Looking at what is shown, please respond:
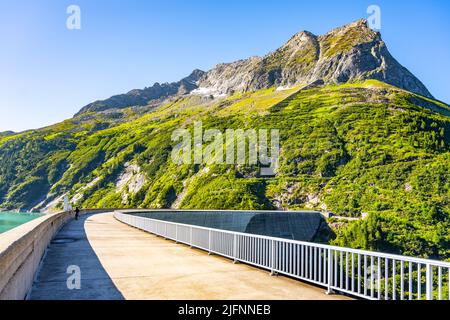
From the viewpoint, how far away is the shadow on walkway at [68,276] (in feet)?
27.5

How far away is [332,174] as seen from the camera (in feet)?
322

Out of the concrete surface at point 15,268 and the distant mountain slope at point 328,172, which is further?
the distant mountain slope at point 328,172

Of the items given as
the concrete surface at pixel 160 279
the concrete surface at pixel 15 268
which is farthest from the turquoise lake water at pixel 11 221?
the concrete surface at pixel 15 268

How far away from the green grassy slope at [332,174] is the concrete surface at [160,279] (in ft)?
193

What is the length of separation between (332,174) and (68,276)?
92956 mm

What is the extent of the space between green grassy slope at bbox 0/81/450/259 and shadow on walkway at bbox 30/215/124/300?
59644mm

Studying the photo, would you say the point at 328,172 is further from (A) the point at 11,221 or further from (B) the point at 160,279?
(B) the point at 160,279

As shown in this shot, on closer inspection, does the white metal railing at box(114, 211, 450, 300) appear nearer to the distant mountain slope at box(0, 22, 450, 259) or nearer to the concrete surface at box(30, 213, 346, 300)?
the concrete surface at box(30, 213, 346, 300)

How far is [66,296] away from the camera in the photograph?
8336 millimetres

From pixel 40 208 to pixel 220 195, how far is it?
103918 millimetres

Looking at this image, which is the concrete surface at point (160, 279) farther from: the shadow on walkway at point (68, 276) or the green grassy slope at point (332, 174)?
the green grassy slope at point (332, 174)

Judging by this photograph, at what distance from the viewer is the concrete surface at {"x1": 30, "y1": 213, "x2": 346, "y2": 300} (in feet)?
28.0

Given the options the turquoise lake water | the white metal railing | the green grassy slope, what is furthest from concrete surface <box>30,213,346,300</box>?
the turquoise lake water

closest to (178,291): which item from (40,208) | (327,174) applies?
(327,174)
